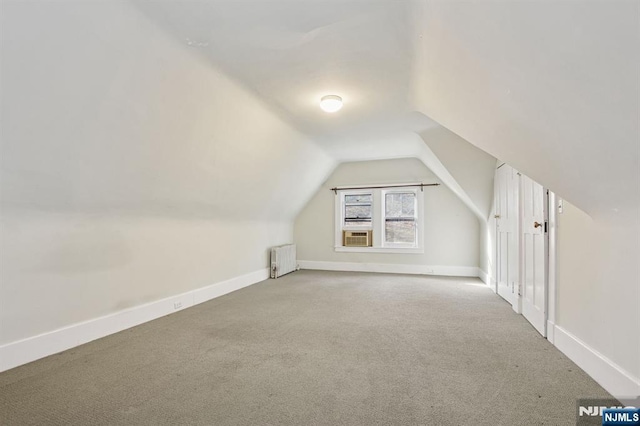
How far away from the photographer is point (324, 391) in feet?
6.13

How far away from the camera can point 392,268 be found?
6293 mm

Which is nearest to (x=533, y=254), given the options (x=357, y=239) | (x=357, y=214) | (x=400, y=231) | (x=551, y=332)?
(x=551, y=332)

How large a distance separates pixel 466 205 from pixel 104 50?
5844mm

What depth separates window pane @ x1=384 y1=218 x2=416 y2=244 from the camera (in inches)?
249

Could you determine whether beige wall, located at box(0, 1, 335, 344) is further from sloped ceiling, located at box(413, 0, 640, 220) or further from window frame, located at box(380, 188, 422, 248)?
window frame, located at box(380, 188, 422, 248)

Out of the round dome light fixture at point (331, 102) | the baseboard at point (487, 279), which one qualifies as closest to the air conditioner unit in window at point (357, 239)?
the baseboard at point (487, 279)

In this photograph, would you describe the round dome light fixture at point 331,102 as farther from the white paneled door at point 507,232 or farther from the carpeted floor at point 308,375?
the carpeted floor at point 308,375

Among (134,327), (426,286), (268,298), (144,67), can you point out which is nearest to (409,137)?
(426,286)

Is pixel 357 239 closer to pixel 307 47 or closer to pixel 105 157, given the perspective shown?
pixel 307 47

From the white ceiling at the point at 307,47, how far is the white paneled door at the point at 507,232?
135 centimetres

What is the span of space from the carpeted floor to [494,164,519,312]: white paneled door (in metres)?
0.54

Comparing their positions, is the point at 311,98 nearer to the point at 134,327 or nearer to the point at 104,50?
the point at 104,50

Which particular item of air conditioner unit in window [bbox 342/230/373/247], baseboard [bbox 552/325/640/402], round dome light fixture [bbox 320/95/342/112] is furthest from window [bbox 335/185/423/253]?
baseboard [bbox 552/325/640/402]

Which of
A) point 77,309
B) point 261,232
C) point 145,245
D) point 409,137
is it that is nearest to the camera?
point 77,309
